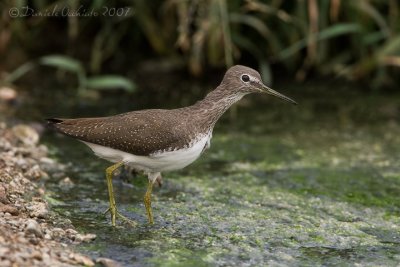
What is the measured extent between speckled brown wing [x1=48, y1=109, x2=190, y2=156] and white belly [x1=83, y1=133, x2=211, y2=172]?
0.04 m

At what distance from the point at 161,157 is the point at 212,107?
725mm

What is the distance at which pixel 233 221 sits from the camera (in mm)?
6242

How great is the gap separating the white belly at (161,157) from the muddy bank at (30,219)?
65 centimetres

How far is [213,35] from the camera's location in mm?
9875

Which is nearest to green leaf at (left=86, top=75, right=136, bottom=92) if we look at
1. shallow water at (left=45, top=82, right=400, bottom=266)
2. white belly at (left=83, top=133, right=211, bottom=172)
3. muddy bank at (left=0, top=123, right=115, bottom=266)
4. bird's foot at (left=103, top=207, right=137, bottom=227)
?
shallow water at (left=45, top=82, right=400, bottom=266)

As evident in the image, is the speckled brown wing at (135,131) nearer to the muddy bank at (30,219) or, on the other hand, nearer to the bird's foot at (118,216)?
the bird's foot at (118,216)

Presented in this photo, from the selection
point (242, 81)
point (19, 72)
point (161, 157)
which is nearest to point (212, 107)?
point (242, 81)

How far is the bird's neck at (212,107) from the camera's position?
20.5 feet

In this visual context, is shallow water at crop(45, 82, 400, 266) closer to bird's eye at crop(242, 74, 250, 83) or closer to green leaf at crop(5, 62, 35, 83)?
bird's eye at crop(242, 74, 250, 83)

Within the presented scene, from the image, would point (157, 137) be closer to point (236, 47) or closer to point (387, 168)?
point (387, 168)

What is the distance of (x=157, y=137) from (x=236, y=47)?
477 cm

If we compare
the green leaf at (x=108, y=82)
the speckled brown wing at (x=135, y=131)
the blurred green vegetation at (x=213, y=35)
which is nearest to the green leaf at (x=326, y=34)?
the blurred green vegetation at (x=213, y=35)

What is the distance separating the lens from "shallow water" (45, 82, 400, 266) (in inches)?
218

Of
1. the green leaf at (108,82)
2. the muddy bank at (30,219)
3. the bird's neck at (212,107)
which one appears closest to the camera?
the muddy bank at (30,219)
